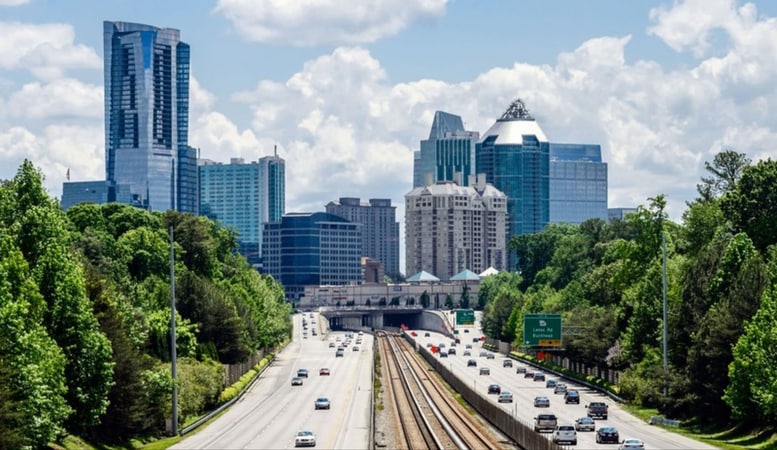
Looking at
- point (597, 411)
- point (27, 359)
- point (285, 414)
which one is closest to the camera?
point (27, 359)

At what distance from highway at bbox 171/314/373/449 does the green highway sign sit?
51.6 feet

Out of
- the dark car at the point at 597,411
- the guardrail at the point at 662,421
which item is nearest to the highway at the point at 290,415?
the dark car at the point at 597,411

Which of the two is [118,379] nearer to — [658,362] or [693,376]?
[693,376]

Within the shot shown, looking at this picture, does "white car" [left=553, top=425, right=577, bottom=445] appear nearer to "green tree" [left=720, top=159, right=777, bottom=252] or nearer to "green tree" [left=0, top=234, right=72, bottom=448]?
"green tree" [left=0, top=234, right=72, bottom=448]

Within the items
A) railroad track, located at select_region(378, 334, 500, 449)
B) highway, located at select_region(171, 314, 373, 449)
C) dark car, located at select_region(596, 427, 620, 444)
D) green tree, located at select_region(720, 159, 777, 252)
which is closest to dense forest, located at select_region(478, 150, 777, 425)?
green tree, located at select_region(720, 159, 777, 252)

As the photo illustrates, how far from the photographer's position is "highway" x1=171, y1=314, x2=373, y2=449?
259 feet

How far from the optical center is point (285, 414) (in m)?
102

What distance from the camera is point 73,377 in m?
67.3

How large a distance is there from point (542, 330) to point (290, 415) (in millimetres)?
43239

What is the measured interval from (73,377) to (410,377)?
9388 cm

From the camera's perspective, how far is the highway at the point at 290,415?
259 feet

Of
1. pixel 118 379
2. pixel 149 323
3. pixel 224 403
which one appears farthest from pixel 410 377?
pixel 118 379

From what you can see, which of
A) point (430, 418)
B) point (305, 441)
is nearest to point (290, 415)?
point (430, 418)

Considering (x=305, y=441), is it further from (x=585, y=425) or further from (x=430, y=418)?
(x=430, y=418)
